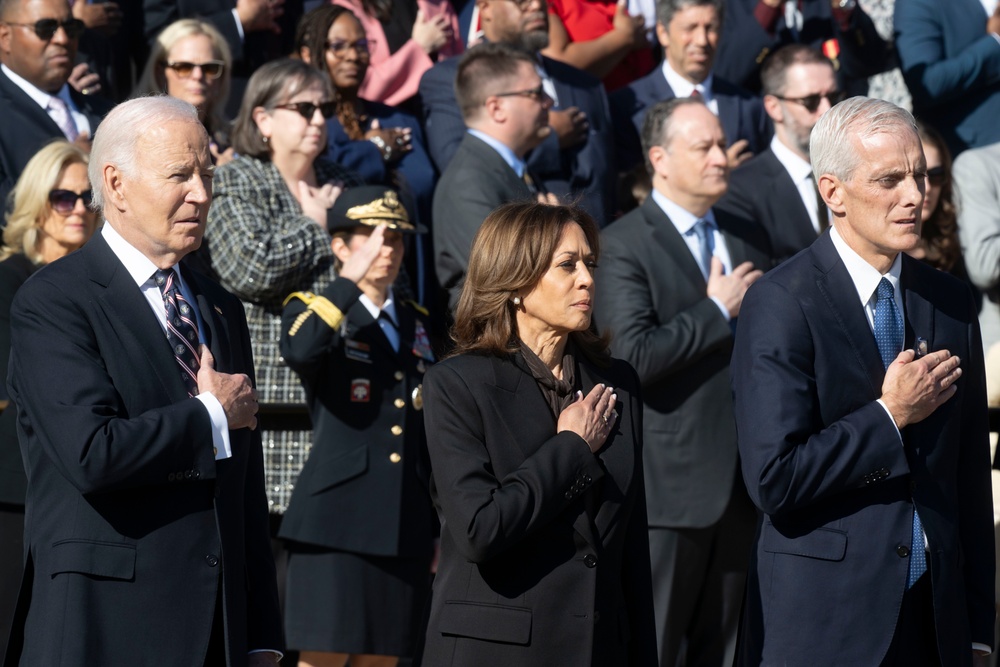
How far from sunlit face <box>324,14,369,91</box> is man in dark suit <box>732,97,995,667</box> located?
4.14 meters

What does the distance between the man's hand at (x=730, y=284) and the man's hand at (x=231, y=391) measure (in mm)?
2759

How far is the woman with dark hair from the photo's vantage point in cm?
617

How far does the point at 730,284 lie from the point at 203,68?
2.95 m

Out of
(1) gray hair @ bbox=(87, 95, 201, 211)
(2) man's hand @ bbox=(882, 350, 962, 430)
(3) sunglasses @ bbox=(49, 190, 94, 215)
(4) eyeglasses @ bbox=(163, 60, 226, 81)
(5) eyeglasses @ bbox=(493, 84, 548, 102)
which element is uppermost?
(4) eyeglasses @ bbox=(163, 60, 226, 81)

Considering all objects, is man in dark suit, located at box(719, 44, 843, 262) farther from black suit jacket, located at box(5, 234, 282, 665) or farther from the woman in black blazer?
black suit jacket, located at box(5, 234, 282, 665)

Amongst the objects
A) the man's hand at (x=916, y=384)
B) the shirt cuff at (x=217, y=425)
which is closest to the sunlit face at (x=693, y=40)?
the man's hand at (x=916, y=384)

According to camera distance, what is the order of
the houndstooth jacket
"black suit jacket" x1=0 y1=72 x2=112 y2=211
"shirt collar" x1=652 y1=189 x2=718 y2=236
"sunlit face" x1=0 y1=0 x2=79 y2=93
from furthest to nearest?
"sunlit face" x1=0 y1=0 x2=79 y2=93 → "black suit jacket" x1=0 y1=72 x2=112 y2=211 → "shirt collar" x1=652 y1=189 x2=718 y2=236 → the houndstooth jacket

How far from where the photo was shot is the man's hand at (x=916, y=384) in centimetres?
386

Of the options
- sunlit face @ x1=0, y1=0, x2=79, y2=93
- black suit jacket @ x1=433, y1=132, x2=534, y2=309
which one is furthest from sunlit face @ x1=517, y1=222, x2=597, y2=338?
sunlit face @ x1=0, y1=0, x2=79, y2=93

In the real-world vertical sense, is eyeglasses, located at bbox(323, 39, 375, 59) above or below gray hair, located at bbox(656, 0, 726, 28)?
below

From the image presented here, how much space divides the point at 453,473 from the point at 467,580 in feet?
0.97

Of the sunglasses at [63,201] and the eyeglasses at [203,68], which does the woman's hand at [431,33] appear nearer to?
the eyeglasses at [203,68]

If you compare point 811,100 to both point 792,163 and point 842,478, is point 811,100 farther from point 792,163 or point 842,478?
point 842,478

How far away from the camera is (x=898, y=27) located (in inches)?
349
